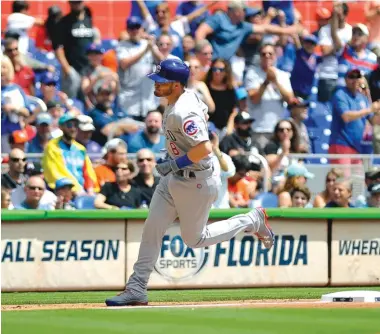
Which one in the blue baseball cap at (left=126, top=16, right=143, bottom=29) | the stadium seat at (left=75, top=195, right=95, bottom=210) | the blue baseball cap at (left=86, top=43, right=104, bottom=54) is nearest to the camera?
the stadium seat at (left=75, top=195, right=95, bottom=210)

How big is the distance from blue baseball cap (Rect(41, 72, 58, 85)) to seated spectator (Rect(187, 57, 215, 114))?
175 centimetres

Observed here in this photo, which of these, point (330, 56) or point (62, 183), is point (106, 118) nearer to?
point (62, 183)

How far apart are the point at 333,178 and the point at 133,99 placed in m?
3.26

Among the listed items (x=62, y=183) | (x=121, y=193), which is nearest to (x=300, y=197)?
(x=121, y=193)

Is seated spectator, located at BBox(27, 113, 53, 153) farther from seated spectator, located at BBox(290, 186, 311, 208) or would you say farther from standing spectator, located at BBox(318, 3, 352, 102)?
standing spectator, located at BBox(318, 3, 352, 102)

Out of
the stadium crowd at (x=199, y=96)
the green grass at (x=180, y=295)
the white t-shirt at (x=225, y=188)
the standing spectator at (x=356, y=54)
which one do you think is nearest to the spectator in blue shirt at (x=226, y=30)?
the stadium crowd at (x=199, y=96)

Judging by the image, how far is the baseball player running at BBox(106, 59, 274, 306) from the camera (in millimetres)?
8078

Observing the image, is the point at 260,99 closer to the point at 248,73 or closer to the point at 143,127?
the point at 248,73

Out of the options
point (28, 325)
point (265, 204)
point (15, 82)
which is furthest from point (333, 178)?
point (28, 325)

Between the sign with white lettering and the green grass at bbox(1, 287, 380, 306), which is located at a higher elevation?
the sign with white lettering

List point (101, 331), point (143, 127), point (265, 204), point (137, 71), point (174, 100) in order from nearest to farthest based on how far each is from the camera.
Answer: point (101, 331)
point (174, 100)
point (265, 204)
point (143, 127)
point (137, 71)

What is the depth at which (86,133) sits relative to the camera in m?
13.0

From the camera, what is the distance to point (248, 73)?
15109 mm

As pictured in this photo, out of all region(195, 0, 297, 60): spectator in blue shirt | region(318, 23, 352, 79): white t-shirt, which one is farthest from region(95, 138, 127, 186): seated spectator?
region(318, 23, 352, 79): white t-shirt
